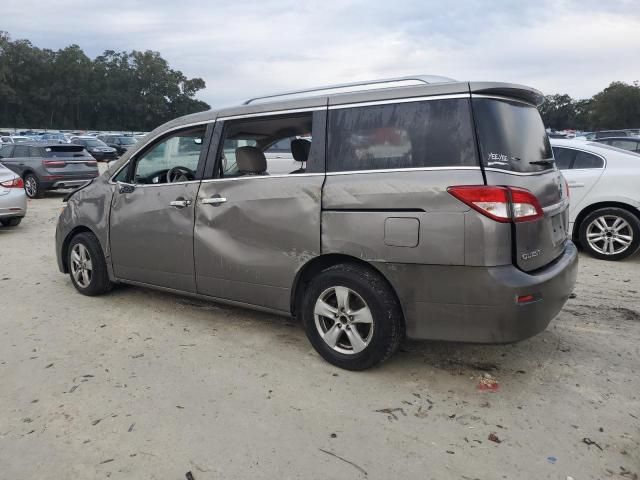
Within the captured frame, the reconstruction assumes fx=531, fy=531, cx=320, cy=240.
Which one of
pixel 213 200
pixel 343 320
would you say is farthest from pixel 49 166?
pixel 343 320

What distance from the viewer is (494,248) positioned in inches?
119

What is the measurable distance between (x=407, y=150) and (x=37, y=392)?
111 inches

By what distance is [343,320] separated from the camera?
3.61 metres

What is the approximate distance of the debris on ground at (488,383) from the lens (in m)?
3.43

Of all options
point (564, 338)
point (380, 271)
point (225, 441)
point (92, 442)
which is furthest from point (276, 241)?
point (564, 338)

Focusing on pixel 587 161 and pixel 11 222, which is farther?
pixel 11 222

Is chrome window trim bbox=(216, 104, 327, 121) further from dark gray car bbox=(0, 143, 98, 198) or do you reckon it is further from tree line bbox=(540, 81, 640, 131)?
tree line bbox=(540, 81, 640, 131)

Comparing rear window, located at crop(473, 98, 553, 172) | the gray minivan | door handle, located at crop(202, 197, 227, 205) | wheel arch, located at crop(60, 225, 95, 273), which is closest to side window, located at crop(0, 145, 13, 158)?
wheel arch, located at crop(60, 225, 95, 273)

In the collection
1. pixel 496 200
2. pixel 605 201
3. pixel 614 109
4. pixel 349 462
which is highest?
pixel 614 109

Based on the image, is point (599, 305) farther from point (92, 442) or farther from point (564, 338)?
point (92, 442)

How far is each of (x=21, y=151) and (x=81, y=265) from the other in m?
12.5

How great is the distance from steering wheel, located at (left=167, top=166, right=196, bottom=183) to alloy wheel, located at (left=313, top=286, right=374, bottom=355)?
5.41 ft

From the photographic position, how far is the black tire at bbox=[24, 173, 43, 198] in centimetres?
1469

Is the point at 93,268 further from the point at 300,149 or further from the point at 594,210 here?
the point at 594,210
